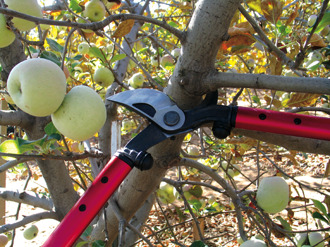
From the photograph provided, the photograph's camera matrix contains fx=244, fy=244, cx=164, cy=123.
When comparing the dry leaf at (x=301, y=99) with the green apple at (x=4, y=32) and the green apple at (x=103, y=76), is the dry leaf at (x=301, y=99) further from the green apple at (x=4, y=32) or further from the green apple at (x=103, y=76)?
the green apple at (x=4, y=32)

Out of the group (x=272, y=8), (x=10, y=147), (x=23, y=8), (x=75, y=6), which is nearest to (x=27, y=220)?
(x=10, y=147)

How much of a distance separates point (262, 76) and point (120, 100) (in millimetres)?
506

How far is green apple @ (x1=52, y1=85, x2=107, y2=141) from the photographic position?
77 cm

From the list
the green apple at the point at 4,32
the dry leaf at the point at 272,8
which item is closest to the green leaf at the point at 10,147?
the green apple at the point at 4,32

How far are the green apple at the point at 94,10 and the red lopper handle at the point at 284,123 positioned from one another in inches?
43.2

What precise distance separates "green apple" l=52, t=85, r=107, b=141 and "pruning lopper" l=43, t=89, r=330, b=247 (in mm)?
131

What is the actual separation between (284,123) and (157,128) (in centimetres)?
44

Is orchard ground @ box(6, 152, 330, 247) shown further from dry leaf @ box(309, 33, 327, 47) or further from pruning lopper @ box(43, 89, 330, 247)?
pruning lopper @ box(43, 89, 330, 247)

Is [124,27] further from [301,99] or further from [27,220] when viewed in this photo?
[27,220]

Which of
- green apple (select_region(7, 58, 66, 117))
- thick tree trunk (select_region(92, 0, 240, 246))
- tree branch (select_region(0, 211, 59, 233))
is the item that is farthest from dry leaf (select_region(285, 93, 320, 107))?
tree branch (select_region(0, 211, 59, 233))

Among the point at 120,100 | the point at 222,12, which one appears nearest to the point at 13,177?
the point at 120,100

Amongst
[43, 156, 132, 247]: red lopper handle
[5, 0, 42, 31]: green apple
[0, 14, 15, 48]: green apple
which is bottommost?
[43, 156, 132, 247]: red lopper handle

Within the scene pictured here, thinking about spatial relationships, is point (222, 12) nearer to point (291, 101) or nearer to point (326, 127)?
point (326, 127)

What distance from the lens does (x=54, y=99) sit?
2.42 ft
